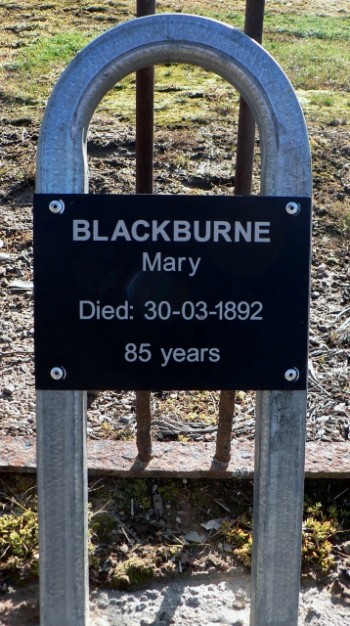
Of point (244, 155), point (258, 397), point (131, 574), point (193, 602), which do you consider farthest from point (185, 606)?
point (244, 155)

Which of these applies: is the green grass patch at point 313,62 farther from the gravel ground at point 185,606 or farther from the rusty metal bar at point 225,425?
the gravel ground at point 185,606

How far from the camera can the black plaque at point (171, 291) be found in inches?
70.1

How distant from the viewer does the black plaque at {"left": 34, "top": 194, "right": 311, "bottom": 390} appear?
5.84 ft

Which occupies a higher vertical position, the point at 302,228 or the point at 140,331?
the point at 302,228

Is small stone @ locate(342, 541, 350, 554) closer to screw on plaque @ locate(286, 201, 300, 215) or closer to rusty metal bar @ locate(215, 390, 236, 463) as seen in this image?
rusty metal bar @ locate(215, 390, 236, 463)

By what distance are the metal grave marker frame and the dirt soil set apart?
22.5 inches

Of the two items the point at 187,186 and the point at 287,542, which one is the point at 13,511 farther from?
the point at 187,186

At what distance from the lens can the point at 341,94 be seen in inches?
308

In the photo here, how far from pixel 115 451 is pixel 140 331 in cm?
127

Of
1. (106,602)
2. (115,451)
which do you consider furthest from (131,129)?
(106,602)

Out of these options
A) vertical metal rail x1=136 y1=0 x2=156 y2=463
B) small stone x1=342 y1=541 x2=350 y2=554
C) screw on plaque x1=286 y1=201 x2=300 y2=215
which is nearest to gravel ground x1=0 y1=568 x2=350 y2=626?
small stone x1=342 y1=541 x2=350 y2=554

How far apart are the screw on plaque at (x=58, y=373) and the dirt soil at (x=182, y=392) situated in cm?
102

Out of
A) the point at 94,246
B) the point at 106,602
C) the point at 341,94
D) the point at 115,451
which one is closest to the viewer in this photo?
the point at 94,246

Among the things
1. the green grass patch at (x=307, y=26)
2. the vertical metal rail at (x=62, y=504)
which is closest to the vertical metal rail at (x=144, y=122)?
the vertical metal rail at (x=62, y=504)
